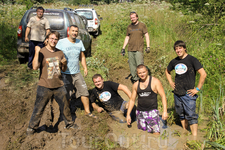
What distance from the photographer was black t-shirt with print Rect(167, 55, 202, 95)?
3580 millimetres

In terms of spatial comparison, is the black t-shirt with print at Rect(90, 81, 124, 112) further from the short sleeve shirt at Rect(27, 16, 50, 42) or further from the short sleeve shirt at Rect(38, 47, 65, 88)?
the short sleeve shirt at Rect(27, 16, 50, 42)

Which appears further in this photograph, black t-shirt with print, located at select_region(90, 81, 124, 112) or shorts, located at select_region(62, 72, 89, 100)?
black t-shirt with print, located at select_region(90, 81, 124, 112)

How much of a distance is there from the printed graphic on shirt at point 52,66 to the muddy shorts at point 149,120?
1.80 metres

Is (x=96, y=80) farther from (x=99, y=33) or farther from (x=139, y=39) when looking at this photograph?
(x=99, y=33)

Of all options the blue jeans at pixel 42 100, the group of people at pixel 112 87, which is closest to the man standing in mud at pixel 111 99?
the group of people at pixel 112 87

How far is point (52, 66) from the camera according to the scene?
3549 mm

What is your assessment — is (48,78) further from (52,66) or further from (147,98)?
(147,98)

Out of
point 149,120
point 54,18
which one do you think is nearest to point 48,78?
point 149,120

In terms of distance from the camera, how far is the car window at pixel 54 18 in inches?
247

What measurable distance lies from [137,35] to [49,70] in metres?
3.23

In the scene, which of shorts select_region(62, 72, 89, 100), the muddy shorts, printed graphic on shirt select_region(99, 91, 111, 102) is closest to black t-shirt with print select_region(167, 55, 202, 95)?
the muddy shorts

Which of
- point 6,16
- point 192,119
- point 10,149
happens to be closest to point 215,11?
point 192,119

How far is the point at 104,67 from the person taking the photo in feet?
24.2

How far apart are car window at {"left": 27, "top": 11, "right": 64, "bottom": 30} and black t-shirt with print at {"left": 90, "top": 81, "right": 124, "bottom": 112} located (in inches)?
115
